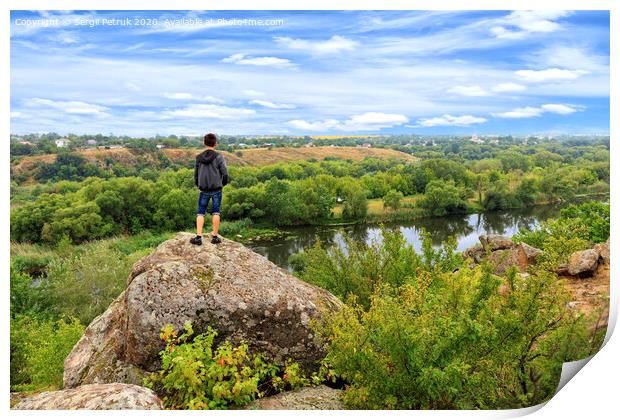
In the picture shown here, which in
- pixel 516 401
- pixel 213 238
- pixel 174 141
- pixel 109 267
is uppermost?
pixel 174 141

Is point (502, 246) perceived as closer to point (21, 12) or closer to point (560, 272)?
point (560, 272)

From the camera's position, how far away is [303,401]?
4.66m

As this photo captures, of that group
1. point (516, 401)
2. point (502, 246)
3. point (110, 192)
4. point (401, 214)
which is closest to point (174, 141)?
point (110, 192)

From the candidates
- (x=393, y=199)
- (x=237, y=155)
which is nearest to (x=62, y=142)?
(x=237, y=155)

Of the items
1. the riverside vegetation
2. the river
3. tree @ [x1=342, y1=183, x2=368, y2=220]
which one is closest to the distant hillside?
the riverside vegetation

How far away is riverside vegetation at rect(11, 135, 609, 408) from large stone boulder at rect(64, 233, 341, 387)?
8.8 inches

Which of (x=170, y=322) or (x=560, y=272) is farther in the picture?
(x=560, y=272)

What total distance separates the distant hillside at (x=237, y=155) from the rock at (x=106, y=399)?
3273 mm

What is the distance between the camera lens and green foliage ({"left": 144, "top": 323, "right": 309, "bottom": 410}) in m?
4.27

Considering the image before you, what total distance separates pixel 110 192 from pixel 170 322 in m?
6.16

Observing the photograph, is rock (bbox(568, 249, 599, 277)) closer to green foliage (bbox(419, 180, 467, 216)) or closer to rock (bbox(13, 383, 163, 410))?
rock (bbox(13, 383, 163, 410))

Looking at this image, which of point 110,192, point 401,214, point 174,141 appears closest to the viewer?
point 174,141

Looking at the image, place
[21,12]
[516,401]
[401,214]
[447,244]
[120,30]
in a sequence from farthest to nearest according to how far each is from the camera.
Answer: [401,214]
[447,244]
[120,30]
[21,12]
[516,401]

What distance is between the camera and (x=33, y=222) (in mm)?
8914
